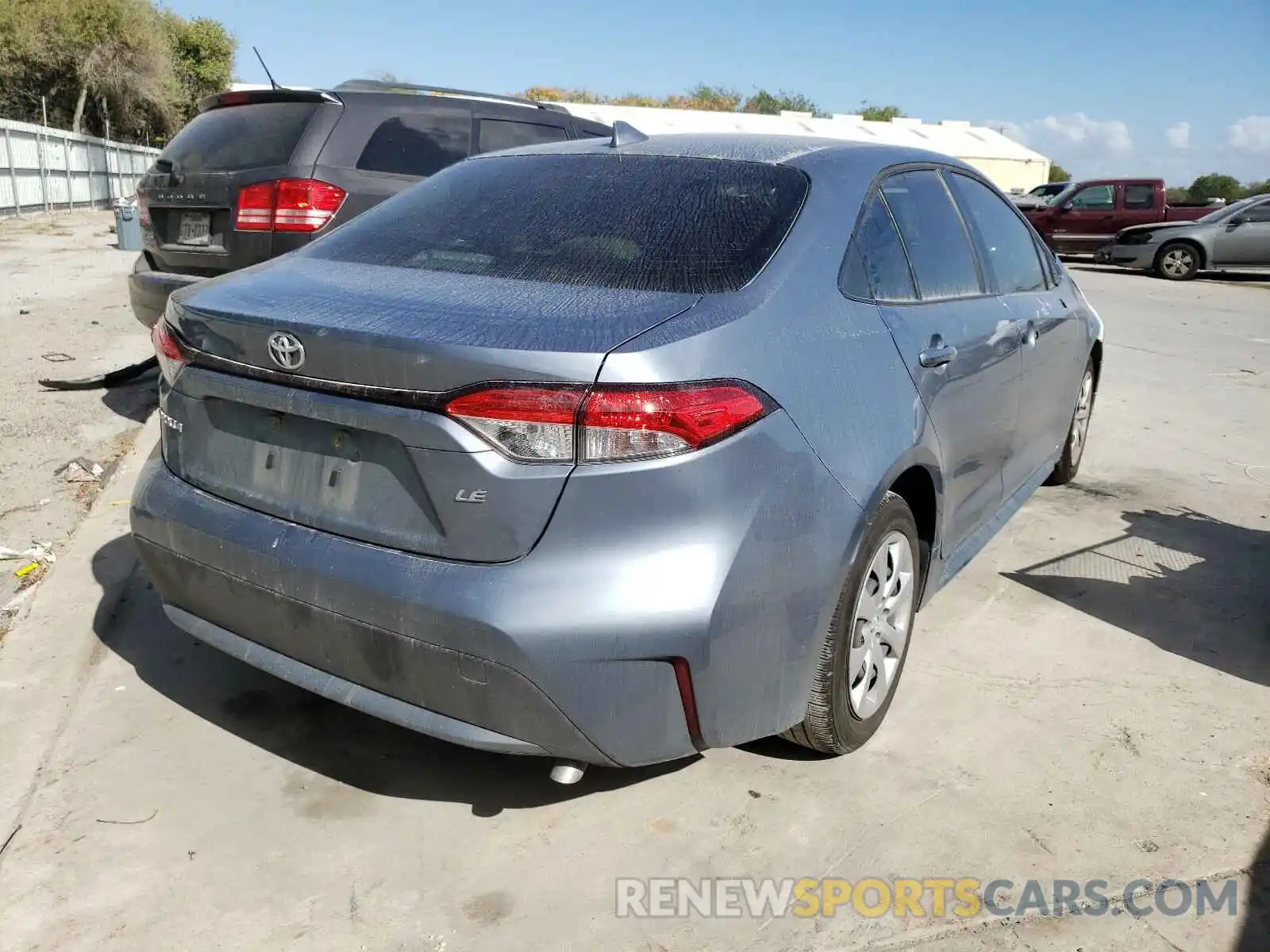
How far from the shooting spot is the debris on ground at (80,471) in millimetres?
5312

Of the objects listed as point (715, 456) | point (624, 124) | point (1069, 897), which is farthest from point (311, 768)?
point (624, 124)

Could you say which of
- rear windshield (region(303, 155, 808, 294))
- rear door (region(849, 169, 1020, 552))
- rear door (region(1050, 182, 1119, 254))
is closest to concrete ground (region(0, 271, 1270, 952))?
rear door (region(849, 169, 1020, 552))

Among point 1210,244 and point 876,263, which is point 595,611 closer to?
point 876,263

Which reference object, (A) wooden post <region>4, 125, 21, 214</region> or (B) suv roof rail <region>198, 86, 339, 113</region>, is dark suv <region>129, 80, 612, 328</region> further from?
(A) wooden post <region>4, 125, 21, 214</region>

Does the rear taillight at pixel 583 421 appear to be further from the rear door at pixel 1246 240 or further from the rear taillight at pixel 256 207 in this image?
the rear door at pixel 1246 240

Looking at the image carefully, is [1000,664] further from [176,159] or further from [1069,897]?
[176,159]

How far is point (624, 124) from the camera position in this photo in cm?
350

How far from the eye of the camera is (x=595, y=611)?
7.34ft

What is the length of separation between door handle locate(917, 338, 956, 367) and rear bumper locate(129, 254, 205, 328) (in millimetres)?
3911

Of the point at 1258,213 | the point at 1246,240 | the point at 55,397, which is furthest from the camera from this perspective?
the point at 1258,213

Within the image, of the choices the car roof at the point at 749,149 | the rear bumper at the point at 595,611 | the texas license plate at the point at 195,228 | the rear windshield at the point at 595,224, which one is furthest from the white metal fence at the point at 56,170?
the rear bumper at the point at 595,611

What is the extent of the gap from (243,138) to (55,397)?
2.38m

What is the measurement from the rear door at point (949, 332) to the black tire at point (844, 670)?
1.36 ft

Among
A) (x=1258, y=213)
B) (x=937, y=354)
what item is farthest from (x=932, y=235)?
(x=1258, y=213)
